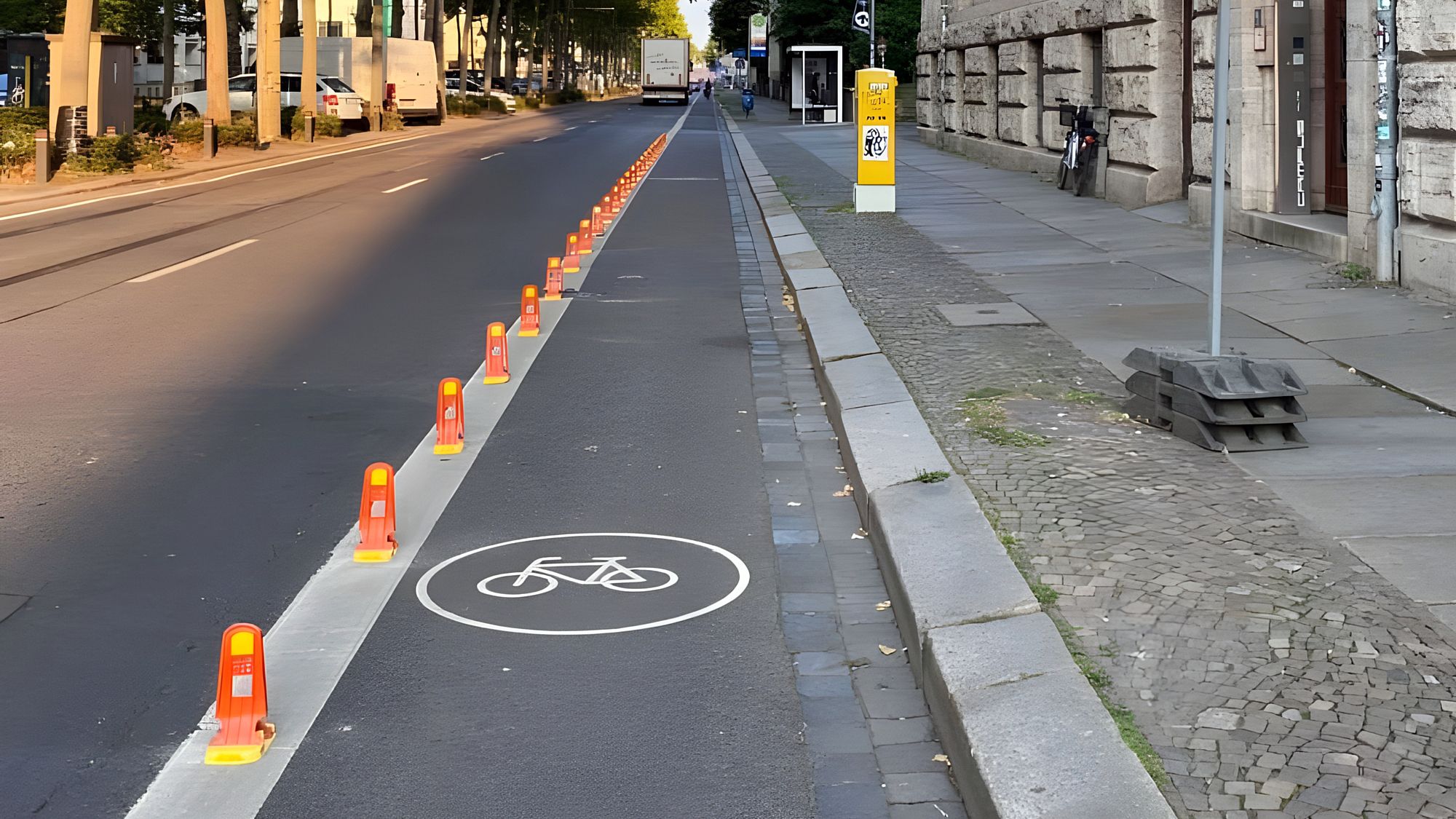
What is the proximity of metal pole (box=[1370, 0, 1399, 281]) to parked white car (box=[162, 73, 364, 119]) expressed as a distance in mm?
35651

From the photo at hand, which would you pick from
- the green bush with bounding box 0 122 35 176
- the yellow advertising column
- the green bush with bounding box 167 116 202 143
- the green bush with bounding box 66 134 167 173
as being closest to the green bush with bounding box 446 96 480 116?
the green bush with bounding box 167 116 202 143

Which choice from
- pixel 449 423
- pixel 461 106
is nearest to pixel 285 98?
pixel 461 106

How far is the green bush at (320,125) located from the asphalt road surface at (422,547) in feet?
98.1

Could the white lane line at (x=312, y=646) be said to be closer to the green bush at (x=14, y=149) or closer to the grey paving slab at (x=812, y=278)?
the grey paving slab at (x=812, y=278)

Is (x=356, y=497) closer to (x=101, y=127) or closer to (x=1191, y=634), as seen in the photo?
(x=1191, y=634)

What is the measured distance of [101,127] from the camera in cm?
3250

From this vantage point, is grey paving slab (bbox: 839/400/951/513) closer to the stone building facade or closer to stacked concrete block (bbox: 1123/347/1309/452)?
stacked concrete block (bbox: 1123/347/1309/452)

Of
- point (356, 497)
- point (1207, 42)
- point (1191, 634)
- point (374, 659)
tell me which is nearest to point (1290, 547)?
point (1191, 634)

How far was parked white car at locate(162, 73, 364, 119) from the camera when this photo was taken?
46.8 metres

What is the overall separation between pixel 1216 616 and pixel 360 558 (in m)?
3.40

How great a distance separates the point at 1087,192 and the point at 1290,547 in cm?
1876

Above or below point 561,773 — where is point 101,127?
above

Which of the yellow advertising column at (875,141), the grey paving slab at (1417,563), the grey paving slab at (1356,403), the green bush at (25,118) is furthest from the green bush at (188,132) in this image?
the grey paving slab at (1417,563)

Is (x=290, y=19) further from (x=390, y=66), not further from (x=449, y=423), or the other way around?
(x=449, y=423)
